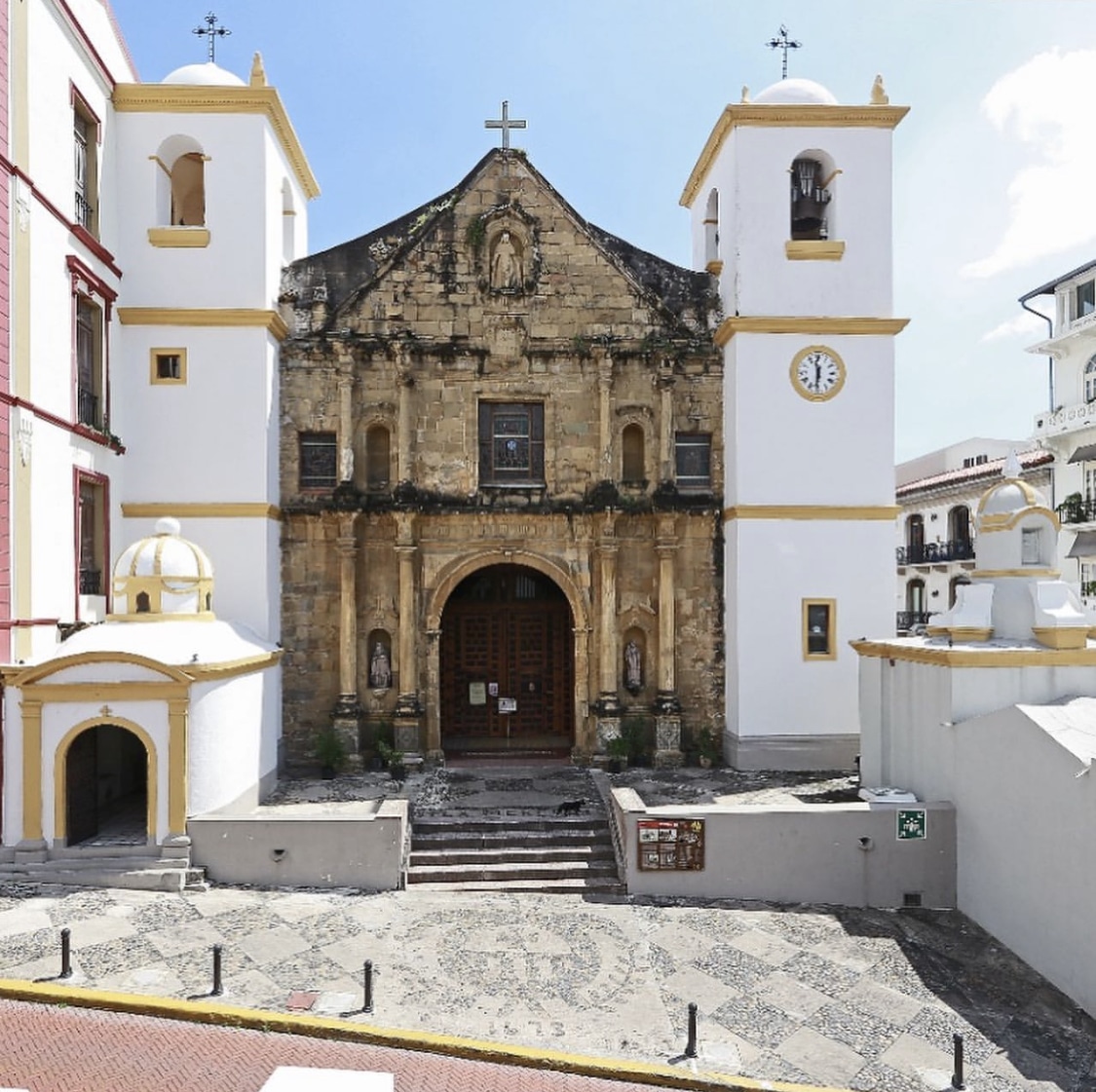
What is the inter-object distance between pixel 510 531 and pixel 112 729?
897 centimetres

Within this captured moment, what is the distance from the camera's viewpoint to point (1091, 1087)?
28.7ft

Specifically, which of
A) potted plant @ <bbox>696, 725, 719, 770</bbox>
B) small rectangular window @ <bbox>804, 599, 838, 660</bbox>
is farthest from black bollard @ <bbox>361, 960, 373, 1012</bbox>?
small rectangular window @ <bbox>804, 599, 838, 660</bbox>

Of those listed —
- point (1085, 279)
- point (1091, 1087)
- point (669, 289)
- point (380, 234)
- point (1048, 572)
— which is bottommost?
point (1091, 1087)

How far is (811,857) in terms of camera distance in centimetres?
1341

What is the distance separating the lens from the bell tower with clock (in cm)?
1803

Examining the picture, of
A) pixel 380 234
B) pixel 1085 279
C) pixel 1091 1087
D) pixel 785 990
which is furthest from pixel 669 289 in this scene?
pixel 1085 279

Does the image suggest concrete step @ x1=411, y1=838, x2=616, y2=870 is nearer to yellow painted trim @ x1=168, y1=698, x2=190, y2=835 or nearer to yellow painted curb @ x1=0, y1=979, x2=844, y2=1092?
yellow painted trim @ x1=168, y1=698, x2=190, y2=835

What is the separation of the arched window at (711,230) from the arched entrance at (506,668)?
939 centimetres

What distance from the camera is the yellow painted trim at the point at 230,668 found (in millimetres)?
13609

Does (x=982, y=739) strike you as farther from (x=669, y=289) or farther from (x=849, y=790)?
(x=669, y=289)

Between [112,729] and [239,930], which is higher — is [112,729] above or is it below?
above

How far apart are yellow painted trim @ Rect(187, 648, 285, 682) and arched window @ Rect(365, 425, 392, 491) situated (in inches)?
184

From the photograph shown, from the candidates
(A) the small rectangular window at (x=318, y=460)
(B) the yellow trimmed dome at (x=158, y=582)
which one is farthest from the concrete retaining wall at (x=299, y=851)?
(A) the small rectangular window at (x=318, y=460)

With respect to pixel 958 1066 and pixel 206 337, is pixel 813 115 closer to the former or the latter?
pixel 206 337
